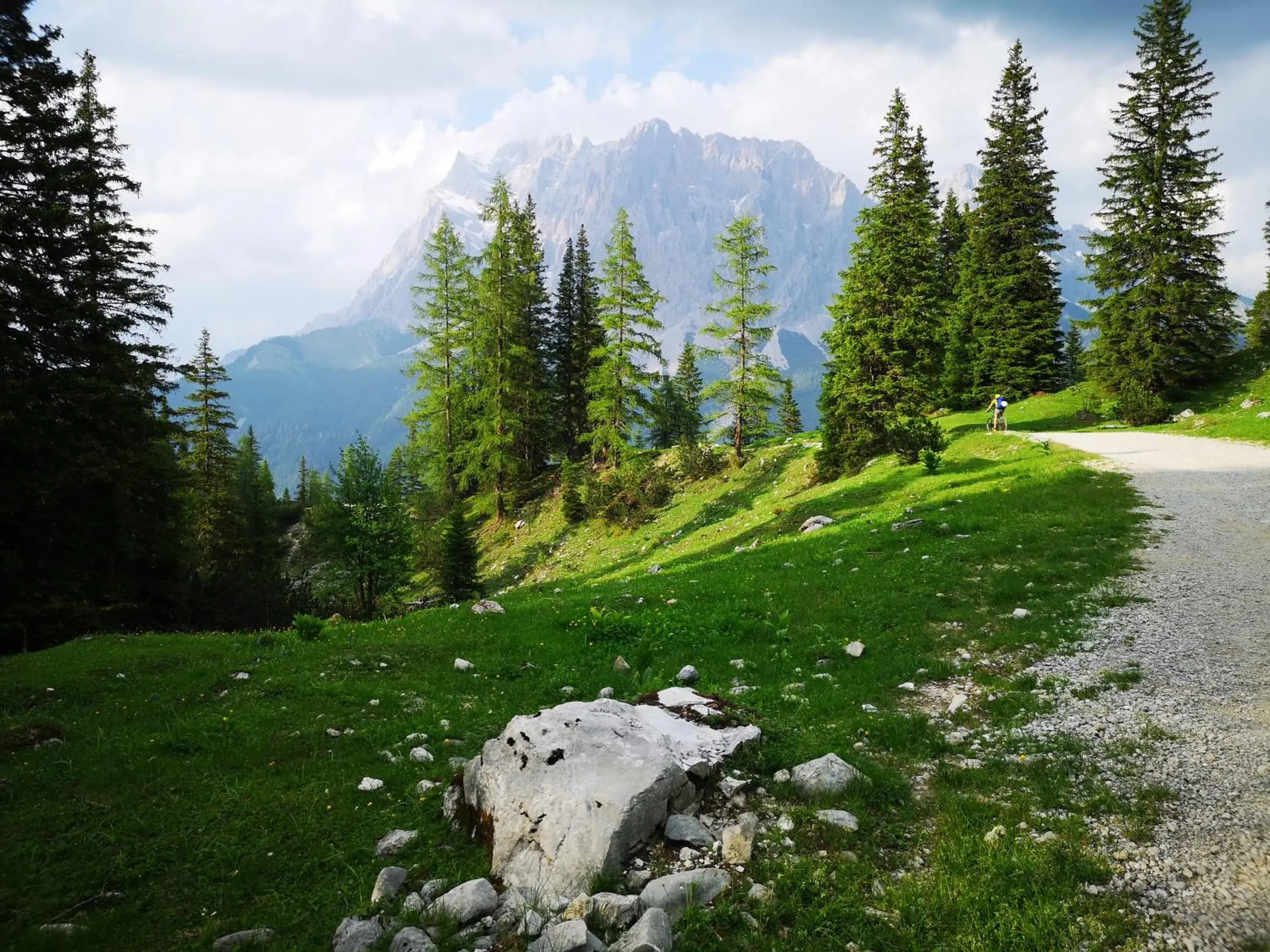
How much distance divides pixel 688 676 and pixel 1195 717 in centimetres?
628

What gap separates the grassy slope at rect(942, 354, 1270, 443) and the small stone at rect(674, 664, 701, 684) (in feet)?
82.7

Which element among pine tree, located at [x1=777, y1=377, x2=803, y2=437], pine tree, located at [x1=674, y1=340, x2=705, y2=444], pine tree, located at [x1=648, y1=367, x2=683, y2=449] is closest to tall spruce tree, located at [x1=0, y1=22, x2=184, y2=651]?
pine tree, located at [x1=648, y1=367, x2=683, y2=449]

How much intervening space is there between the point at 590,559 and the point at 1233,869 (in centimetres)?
2763

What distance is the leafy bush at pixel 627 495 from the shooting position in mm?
35562

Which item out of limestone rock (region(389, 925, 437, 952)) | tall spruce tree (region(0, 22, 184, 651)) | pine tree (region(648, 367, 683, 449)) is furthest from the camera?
pine tree (region(648, 367, 683, 449))

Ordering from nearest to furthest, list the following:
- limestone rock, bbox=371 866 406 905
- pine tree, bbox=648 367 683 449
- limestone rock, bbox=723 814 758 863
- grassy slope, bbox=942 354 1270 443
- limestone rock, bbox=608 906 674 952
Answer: limestone rock, bbox=608 906 674 952 < limestone rock, bbox=371 866 406 905 < limestone rock, bbox=723 814 758 863 < grassy slope, bbox=942 354 1270 443 < pine tree, bbox=648 367 683 449

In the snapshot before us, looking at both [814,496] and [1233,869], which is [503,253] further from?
[1233,869]

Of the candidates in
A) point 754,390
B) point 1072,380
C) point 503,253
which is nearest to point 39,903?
point 754,390

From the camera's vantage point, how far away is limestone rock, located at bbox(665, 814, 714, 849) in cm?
516

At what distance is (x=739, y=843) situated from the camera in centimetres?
502

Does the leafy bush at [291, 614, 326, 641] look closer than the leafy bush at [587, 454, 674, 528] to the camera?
Yes

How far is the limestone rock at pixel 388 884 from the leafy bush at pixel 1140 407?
1441 inches

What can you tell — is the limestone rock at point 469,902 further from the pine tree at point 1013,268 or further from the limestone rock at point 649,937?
the pine tree at point 1013,268

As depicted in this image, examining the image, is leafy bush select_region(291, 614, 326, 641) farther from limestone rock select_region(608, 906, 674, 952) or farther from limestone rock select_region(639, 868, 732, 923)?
limestone rock select_region(608, 906, 674, 952)
